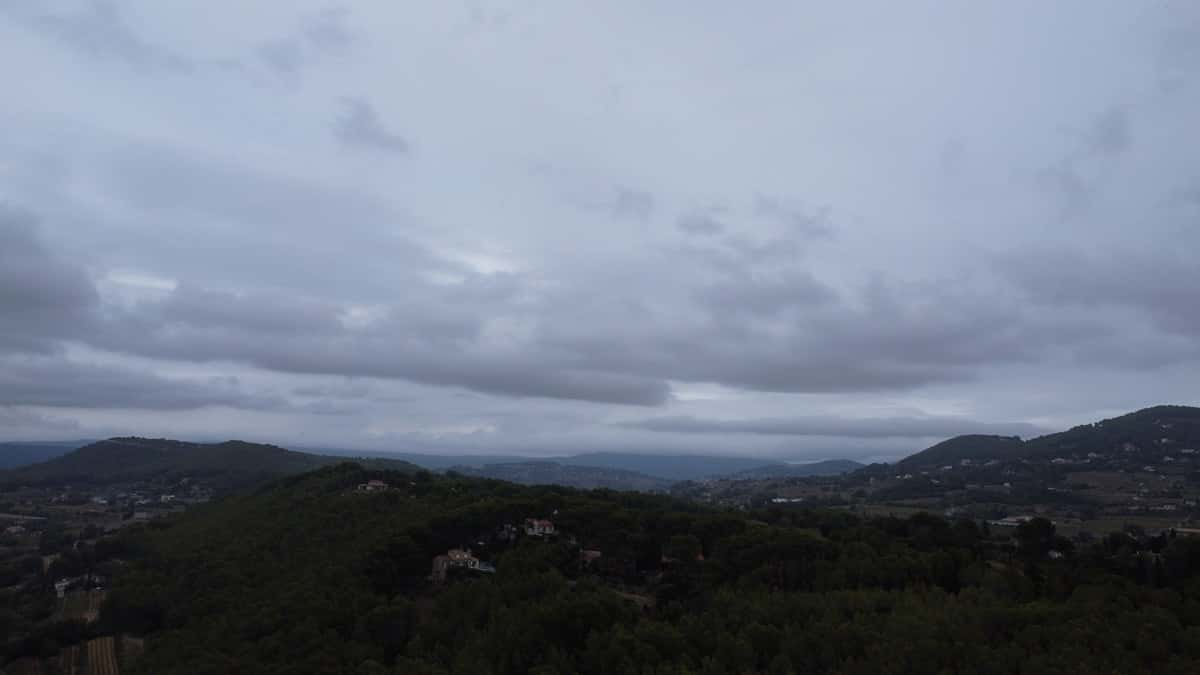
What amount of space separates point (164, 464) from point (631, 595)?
10772cm

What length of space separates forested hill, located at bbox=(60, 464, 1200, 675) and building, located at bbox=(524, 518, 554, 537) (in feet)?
1.98

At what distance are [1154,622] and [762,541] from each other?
1472 centimetres

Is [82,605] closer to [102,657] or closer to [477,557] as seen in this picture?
[102,657]

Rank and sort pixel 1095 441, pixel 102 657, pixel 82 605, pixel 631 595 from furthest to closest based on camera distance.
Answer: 1. pixel 1095 441
2. pixel 82 605
3. pixel 102 657
4. pixel 631 595

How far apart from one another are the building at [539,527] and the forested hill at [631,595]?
0.60 metres

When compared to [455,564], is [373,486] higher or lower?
higher

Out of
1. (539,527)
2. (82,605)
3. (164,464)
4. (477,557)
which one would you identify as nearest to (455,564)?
(477,557)

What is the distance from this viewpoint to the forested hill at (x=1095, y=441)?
107 metres

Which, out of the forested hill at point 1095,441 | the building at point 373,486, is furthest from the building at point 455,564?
the forested hill at point 1095,441

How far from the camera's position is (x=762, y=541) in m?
32.7

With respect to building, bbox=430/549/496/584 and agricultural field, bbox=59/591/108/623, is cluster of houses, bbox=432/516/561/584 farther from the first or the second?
agricultural field, bbox=59/591/108/623

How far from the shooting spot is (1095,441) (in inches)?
4510

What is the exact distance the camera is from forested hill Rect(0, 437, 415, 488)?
10294 cm

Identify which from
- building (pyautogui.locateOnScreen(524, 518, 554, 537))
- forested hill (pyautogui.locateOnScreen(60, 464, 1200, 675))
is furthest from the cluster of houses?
forested hill (pyautogui.locateOnScreen(60, 464, 1200, 675))
